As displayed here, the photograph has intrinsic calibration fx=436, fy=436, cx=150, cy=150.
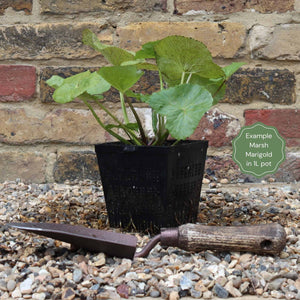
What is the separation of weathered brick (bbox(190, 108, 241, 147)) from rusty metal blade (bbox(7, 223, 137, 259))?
2.41ft

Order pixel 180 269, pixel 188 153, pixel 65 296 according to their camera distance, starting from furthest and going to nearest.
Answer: pixel 188 153
pixel 180 269
pixel 65 296

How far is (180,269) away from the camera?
0.94 meters

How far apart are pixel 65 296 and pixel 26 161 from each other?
0.98 m

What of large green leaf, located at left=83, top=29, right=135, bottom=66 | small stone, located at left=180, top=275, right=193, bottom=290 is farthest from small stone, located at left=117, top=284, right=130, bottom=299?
large green leaf, located at left=83, top=29, right=135, bottom=66

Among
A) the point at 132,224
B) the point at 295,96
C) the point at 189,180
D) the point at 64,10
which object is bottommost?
the point at 132,224

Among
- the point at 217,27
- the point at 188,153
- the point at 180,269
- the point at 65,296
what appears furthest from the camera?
the point at 217,27

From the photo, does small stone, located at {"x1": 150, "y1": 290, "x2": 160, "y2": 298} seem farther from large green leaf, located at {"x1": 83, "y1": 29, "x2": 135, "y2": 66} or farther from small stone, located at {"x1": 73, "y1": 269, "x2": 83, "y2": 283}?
large green leaf, located at {"x1": 83, "y1": 29, "x2": 135, "y2": 66}

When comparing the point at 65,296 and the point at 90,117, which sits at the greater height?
the point at 90,117

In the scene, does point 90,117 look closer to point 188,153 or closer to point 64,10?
point 64,10

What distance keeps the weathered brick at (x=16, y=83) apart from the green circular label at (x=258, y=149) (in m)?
0.82

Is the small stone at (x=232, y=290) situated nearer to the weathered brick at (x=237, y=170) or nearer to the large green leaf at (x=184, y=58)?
the large green leaf at (x=184, y=58)

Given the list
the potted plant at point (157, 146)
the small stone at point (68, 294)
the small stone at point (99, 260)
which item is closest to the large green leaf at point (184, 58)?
the potted plant at point (157, 146)

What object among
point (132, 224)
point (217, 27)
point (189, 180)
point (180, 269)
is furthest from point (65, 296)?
point (217, 27)

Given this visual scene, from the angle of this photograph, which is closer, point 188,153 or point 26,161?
point 188,153
